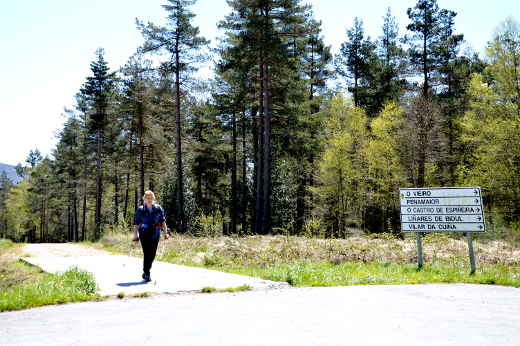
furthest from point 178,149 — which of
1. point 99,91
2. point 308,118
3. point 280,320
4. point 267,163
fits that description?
point 280,320

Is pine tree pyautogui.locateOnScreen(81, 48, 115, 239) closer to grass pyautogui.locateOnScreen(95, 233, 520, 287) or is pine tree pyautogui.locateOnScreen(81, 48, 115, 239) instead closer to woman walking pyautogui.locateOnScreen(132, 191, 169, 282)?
grass pyautogui.locateOnScreen(95, 233, 520, 287)

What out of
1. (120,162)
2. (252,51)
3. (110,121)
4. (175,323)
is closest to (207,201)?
(120,162)

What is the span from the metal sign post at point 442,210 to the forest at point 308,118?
631 cm

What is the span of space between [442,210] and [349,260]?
325 centimetres

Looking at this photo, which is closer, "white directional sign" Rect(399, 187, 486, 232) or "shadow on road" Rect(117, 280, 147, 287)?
"shadow on road" Rect(117, 280, 147, 287)

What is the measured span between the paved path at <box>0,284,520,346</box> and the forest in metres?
10.5

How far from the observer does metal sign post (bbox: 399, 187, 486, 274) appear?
10.4 metres

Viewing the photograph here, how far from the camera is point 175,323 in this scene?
4.98 meters

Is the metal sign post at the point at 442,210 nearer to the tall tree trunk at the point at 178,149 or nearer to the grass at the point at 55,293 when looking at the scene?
the grass at the point at 55,293

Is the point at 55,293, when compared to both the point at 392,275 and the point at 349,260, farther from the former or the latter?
the point at 349,260

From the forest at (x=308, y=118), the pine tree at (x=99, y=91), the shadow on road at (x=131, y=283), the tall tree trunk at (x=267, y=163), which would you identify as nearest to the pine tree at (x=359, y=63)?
the forest at (x=308, y=118)

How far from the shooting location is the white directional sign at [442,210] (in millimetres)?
10414

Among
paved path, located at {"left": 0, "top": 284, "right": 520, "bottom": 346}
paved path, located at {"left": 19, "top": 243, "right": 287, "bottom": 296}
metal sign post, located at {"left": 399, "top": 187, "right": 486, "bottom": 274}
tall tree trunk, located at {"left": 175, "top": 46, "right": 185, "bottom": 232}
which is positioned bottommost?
paved path, located at {"left": 19, "top": 243, "right": 287, "bottom": 296}

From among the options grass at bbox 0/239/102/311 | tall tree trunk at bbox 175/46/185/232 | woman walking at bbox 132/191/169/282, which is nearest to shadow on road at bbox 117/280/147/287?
woman walking at bbox 132/191/169/282
